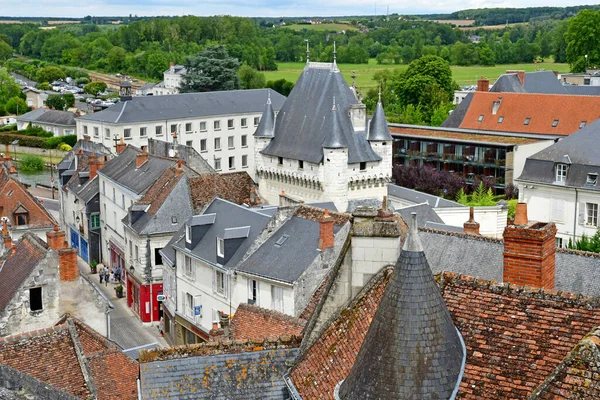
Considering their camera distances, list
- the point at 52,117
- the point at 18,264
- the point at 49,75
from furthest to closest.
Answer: the point at 49,75 → the point at 52,117 → the point at 18,264

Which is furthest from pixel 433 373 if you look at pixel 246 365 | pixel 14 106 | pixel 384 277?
pixel 14 106

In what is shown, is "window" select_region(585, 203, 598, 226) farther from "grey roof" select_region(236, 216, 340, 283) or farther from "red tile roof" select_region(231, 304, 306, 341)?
"red tile roof" select_region(231, 304, 306, 341)

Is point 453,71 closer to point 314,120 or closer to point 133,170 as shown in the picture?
point 314,120

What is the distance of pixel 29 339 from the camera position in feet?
53.9

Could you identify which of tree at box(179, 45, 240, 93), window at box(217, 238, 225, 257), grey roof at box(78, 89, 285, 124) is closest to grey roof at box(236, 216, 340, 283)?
window at box(217, 238, 225, 257)

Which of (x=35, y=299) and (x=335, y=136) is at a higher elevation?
(x=335, y=136)

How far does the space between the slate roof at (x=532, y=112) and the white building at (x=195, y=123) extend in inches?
653

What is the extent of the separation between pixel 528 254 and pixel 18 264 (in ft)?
56.2

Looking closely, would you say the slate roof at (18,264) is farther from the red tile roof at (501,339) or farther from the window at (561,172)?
the window at (561,172)

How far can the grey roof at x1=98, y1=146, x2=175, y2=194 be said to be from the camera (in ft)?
136

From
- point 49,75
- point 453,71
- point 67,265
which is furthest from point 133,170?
point 453,71

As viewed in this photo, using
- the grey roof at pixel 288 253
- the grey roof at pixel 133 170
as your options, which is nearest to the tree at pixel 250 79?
the grey roof at pixel 133 170

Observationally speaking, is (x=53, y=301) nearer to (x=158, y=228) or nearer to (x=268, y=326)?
(x=268, y=326)

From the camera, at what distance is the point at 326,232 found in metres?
27.5
